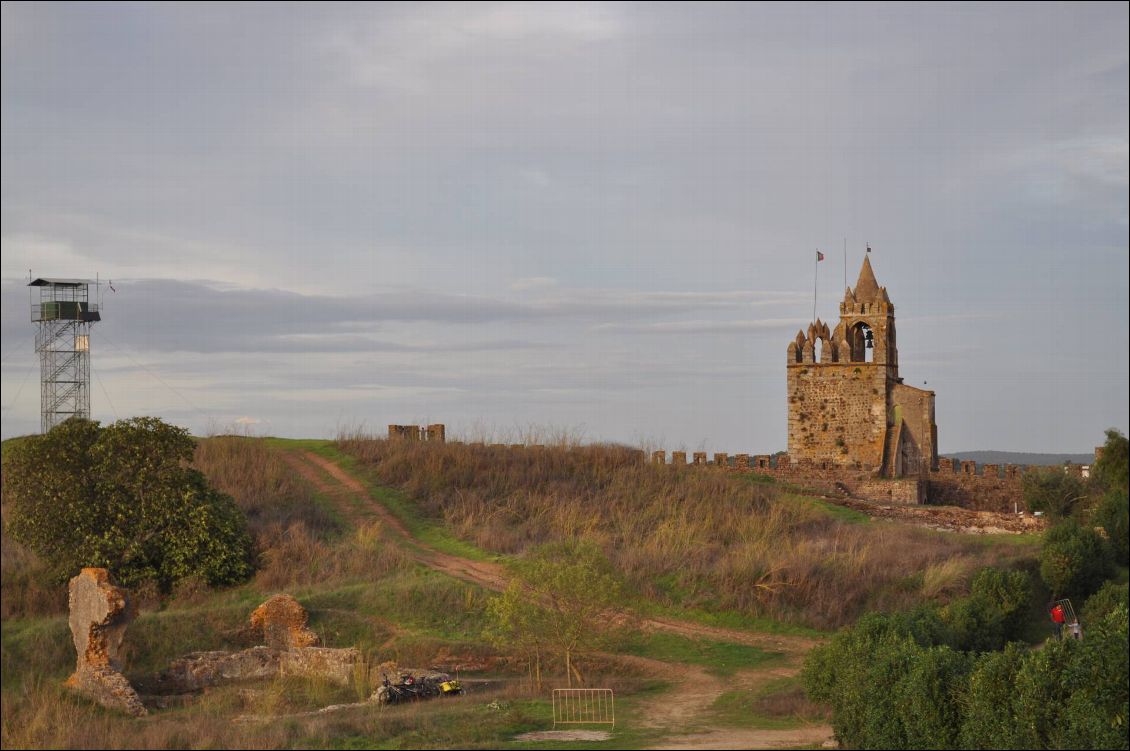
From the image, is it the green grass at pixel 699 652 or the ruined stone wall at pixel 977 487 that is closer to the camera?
the green grass at pixel 699 652

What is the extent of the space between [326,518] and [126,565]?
515 cm

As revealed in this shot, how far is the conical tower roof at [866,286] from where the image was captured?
4038cm

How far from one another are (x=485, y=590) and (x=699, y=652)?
4129 millimetres

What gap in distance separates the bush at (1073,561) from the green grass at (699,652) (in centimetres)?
763

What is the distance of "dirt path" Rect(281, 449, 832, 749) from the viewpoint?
1330cm

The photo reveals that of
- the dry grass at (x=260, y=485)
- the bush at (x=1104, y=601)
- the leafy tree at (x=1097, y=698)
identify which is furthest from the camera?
the dry grass at (x=260, y=485)

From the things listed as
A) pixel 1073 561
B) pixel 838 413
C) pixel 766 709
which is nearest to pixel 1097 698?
pixel 766 709

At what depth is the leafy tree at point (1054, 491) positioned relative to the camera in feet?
108

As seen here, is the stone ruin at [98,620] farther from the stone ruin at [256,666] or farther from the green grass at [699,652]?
the green grass at [699,652]

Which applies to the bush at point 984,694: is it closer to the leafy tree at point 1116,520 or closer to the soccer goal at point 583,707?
the soccer goal at point 583,707

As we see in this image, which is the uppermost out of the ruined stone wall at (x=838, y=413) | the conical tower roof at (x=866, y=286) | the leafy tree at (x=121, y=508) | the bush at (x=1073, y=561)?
the conical tower roof at (x=866, y=286)

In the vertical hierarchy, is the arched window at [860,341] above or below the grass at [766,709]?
above

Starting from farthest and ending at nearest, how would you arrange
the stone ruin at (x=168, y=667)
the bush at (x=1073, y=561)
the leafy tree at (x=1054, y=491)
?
the leafy tree at (x=1054, y=491) → the bush at (x=1073, y=561) → the stone ruin at (x=168, y=667)

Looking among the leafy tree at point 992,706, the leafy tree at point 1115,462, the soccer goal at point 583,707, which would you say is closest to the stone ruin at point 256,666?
the soccer goal at point 583,707
